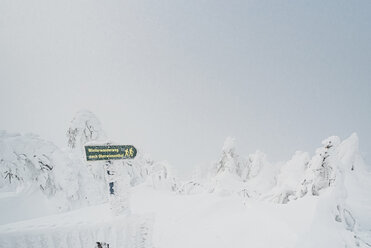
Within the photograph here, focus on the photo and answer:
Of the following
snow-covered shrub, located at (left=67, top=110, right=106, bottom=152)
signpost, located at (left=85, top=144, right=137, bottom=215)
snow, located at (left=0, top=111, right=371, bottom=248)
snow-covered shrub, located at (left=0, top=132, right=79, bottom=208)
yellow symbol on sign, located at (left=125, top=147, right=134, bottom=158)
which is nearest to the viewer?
snow, located at (left=0, top=111, right=371, bottom=248)

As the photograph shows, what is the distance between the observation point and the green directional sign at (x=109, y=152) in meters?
7.32

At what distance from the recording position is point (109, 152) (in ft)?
24.9

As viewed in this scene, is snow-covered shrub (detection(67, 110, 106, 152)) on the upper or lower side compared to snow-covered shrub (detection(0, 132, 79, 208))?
upper

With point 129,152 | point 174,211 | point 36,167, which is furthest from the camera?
point 36,167

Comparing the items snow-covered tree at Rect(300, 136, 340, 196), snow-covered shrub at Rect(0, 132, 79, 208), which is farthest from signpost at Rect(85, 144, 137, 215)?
snow-covered shrub at Rect(0, 132, 79, 208)

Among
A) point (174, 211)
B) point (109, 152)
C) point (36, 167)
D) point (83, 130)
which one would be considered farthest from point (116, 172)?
point (83, 130)

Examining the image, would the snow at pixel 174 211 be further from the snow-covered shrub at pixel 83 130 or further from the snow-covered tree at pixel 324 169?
the snow-covered shrub at pixel 83 130

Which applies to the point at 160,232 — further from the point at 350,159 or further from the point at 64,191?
the point at 350,159

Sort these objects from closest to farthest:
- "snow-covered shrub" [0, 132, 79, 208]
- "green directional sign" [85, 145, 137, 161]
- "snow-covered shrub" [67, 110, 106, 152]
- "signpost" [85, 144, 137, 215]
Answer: "green directional sign" [85, 145, 137, 161] → "signpost" [85, 144, 137, 215] → "snow-covered shrub" [0, 132, 79, 208] → "snow-covered shrub" [67, 110, 106, 152]

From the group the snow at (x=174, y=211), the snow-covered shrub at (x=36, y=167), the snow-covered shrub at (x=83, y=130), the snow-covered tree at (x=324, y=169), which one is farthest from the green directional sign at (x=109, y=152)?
the snow-covered shrub at (x=83, y=130)

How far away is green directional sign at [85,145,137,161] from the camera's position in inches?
288

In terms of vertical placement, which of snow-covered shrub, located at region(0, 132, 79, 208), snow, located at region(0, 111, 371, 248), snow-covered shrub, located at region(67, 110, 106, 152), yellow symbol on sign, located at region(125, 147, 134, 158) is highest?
snow-covered shrub, located at region(67, 110, 106, 152)

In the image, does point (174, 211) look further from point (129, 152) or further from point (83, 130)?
point (83, 130)

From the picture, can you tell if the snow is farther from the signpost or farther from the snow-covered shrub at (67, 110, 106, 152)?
the snow-covered shrub at (67, 110, 106, 152)
